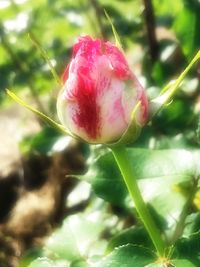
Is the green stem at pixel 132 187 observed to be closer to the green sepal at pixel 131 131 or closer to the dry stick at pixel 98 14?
the green sepal at pixel 131 131

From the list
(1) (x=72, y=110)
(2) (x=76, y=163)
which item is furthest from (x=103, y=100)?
(2) (x=76, y=163)

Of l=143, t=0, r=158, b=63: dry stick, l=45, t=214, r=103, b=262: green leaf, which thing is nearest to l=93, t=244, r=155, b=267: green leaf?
l=45, t=214, r=103, b=262: green leaf

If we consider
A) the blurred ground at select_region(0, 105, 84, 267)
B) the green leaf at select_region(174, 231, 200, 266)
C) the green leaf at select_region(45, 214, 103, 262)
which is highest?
the blurred ground at select_region(0, 105, 84, 267)

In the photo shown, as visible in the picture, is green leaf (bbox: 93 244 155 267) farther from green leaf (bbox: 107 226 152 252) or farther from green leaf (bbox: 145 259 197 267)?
green leaf (bbox: 107 226 152 252)

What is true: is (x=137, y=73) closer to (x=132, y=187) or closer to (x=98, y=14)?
(x=98, y=14)

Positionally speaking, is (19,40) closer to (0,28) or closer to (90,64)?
(0,28)

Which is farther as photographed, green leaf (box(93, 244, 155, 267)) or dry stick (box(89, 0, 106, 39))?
dry stick (box(89, 0, 106, 39))

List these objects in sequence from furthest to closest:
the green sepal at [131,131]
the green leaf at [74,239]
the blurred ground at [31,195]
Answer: the blurred ground at [31,195] < the green leaf at [74,239] < the green sepal at [131,131]

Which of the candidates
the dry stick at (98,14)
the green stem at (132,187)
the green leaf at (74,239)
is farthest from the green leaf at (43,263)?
the dry stick at (98,14)
